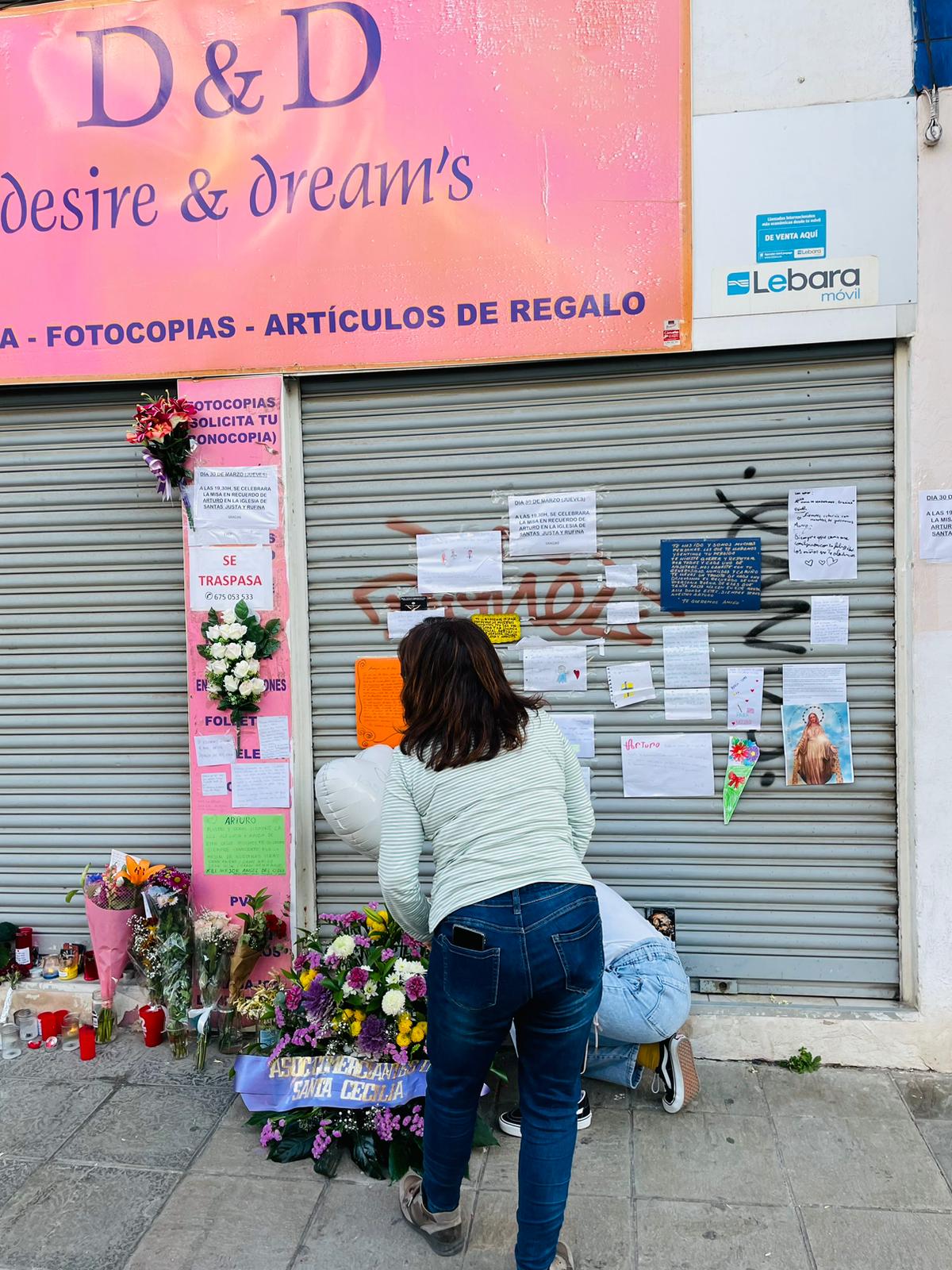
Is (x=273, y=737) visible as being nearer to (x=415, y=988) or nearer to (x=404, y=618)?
(x=404, y=618)

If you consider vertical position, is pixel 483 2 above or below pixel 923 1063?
above

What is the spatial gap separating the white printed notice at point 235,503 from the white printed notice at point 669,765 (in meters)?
2.02

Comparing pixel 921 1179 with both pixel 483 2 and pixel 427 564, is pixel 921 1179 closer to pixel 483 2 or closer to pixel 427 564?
pixel 427 564

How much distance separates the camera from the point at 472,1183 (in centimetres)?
318

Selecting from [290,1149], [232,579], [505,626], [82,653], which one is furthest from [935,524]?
[82,653]

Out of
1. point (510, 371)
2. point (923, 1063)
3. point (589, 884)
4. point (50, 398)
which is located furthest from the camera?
point (50, 398)

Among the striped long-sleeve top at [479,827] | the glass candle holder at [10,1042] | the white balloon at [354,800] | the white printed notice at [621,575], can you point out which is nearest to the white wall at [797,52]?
the white printed notice at [621,575]

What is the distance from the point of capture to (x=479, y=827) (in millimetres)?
2557

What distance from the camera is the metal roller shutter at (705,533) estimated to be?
13.3 ft

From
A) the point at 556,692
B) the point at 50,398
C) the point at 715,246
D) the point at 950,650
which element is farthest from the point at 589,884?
the point at 50,398

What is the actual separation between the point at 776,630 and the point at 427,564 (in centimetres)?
166

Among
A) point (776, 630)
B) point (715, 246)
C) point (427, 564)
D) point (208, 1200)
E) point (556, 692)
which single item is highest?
point (715, 246)

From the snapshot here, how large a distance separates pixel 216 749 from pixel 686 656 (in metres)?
2.31

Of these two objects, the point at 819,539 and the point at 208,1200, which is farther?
the point at 819,539
